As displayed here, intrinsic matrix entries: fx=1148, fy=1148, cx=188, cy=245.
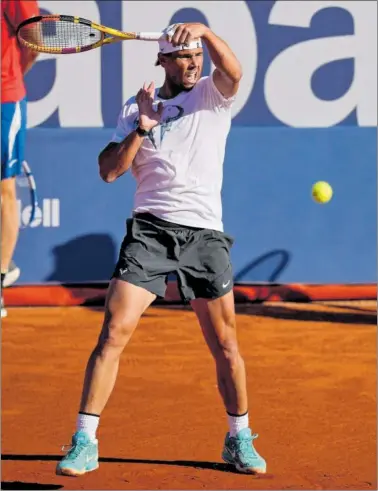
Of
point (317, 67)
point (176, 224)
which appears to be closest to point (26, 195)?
point (317, 67)

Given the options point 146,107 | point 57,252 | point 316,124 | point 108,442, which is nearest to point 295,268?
point 316,124

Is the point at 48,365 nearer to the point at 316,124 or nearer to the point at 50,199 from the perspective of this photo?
the point at 50,199

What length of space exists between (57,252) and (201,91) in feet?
15.2

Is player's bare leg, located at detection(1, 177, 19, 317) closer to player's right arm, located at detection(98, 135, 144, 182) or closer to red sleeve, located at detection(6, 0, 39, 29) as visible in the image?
red sleeve, located at detection(6, 0, 39, 29)

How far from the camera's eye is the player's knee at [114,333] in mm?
4566

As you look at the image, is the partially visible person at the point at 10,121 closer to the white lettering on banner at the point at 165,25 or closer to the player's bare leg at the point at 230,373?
the white lettering on banner at the point at 165,25

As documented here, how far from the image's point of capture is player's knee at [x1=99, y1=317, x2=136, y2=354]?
4566mm

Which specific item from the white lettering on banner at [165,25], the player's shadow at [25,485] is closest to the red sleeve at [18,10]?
the white lettering on banner at [165,25]

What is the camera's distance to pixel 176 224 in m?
4.72

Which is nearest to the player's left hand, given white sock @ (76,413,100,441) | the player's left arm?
the player's left arm

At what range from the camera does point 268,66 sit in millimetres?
9375

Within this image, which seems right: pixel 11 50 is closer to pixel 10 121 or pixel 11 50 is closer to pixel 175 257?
pixel 10 121

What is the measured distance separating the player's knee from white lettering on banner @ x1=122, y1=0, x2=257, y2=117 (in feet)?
15.8

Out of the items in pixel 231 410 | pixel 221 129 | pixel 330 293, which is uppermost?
pixel 221 129
